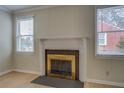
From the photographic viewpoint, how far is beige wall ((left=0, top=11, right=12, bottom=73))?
13.0 ft

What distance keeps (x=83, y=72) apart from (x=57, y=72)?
0.93 metres

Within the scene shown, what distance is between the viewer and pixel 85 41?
326 cm

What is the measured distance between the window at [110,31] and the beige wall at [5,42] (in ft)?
11.1

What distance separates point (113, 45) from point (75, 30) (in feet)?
3.99

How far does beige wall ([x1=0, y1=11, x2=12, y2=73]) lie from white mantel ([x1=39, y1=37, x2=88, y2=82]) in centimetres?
142

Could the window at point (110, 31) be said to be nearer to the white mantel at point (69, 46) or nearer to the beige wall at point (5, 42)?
the white mantel at point (69, 46)

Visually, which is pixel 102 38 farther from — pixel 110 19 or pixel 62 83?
pixel 62 83

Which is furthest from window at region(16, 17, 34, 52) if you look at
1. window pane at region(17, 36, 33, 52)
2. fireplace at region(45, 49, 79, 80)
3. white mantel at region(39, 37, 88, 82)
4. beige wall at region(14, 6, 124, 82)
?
fireplace at region(45, 49, 79, 80)

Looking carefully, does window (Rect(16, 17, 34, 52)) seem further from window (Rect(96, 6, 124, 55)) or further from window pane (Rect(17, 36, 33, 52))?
window (Rect(96, 6, 124, 55))

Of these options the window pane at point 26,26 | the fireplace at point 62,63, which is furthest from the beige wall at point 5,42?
the fireplace at point 62,63

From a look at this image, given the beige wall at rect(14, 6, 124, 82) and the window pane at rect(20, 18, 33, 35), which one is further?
the window pane at rect(20, 18, 33, 35)

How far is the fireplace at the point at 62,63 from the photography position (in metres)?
3.44
